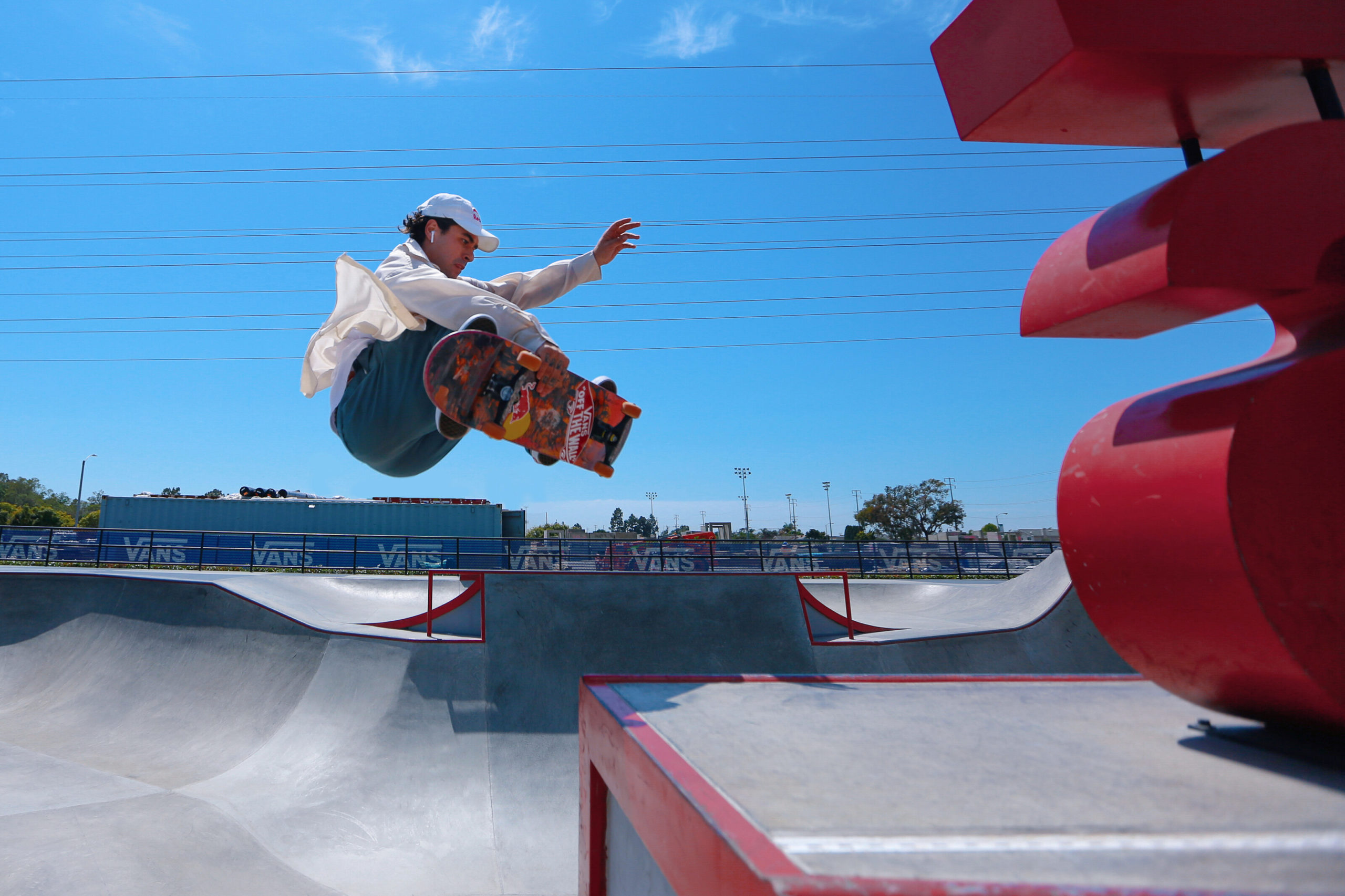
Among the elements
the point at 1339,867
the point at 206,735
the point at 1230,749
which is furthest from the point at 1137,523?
the point at 206,735

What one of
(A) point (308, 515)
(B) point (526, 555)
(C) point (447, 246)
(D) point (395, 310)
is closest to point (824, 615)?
(C) point (447, 246)

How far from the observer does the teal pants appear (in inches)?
154

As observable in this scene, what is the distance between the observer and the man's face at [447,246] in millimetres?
4215

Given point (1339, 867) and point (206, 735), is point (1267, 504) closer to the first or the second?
point (1339, 867)

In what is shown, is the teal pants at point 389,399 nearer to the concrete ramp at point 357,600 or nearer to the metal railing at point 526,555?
the concrete ramp at point 357,600

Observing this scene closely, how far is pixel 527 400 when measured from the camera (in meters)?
3.90

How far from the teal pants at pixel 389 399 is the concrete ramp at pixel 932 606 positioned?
17.1ft

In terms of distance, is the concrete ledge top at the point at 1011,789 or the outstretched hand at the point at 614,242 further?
the outstretched hand at the point at 614,242

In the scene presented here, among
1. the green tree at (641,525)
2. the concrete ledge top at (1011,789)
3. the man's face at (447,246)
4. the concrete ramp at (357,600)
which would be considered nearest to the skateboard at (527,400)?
the man's face at (447,246)

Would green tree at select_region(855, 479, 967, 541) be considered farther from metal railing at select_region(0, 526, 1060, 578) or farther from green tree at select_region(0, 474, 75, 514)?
green tree at select_region(0, 474, 75, 514)

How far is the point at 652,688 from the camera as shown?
2479mm

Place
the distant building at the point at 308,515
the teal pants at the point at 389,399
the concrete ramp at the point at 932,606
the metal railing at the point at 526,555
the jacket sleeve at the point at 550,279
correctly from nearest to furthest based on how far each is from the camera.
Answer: the teal pants at the point at 389,399
the jacket sleeve at the point at 550,279
the concrete ramp at the point at 932,606
the metal railing at the point at 526,555
the distant building at the point at 308,515

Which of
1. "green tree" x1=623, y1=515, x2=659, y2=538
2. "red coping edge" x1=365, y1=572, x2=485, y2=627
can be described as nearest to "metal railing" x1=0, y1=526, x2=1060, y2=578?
"red coping edge" x1=365, y1=572, x2=485, y2=627

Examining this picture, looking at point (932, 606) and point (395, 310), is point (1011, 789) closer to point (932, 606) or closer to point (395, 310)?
point (395, 310)
